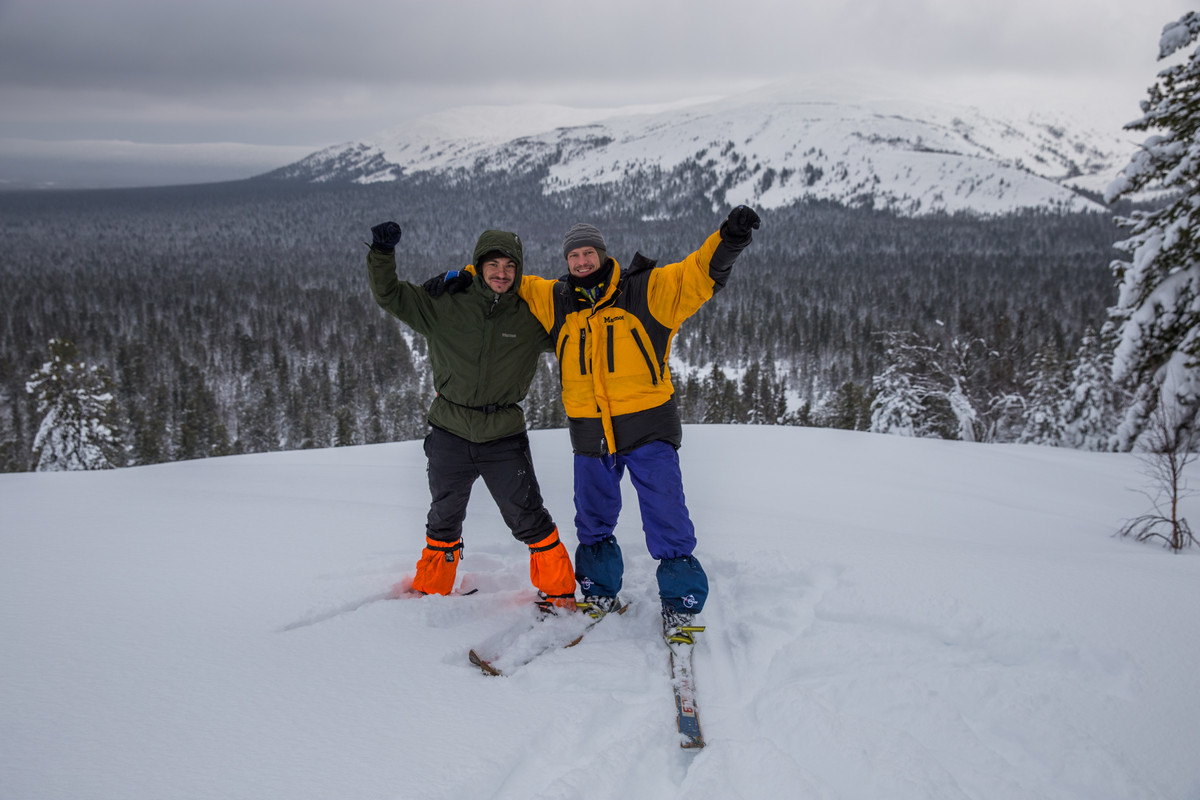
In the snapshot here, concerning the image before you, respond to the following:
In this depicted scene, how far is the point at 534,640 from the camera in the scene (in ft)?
9.57

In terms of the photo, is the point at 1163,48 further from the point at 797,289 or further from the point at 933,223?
the point at 933,223

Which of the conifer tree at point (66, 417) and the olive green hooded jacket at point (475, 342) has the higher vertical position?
the olive green hooded jacket at point (475, 342)

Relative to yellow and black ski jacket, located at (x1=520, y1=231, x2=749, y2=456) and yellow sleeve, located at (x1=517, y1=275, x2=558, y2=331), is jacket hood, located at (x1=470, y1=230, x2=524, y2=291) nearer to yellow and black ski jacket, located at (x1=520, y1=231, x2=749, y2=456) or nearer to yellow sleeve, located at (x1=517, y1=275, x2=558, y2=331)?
yellow sleeve, located at (x1=517, y1=275, x2=558, y2=331)

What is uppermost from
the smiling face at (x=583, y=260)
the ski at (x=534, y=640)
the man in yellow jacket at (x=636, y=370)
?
the smiling face at (x=583, y=260)

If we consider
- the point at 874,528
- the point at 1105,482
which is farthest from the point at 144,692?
the point at 1105,482

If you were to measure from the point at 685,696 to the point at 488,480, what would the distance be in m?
1.48

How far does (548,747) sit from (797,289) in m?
111

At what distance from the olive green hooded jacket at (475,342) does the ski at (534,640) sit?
1016 millimetres

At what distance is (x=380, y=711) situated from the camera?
2230mm

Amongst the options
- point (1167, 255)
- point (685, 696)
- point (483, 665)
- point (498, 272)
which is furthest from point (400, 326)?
point (685, 696)

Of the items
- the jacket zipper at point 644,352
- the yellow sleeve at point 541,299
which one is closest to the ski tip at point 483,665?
the jacket zipper at point 644,352

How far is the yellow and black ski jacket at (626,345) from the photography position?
9.82ft

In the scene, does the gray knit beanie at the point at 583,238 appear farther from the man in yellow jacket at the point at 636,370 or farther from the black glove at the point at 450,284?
the black glove at the point at 450,284

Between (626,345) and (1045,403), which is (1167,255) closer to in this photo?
(626,345)
